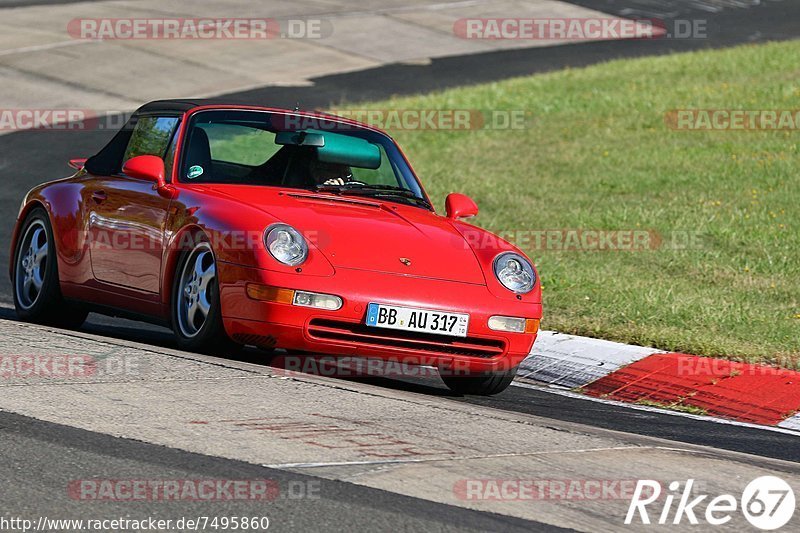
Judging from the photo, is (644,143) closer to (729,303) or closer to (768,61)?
(768,61)

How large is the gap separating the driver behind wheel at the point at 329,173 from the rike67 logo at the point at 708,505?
11.9 feet

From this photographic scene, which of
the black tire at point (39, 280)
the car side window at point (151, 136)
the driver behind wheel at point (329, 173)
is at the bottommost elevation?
the black tire at point (39, 280)

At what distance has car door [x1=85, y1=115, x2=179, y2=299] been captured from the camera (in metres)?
7.90

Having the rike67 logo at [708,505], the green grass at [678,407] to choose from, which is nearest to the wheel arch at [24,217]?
the green grass at [678,407]

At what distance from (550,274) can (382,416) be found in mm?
5579

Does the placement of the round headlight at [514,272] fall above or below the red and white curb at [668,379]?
above

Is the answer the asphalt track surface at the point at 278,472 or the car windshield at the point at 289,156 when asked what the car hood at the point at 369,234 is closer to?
the car windshield at the point at 289,156

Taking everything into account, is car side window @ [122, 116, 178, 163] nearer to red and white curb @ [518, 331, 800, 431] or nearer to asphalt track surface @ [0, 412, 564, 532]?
red and white curb @ [518, 331, 800, 431]

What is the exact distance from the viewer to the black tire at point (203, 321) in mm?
7262

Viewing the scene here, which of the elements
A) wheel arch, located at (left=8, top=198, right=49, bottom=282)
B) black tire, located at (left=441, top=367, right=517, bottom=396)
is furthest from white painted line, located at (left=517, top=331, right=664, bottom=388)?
wheel arch, located at (left=8, top=198, right=49, bottom=282)

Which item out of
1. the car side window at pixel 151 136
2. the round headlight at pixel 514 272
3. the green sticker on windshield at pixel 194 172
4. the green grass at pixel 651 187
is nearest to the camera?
the round headlight at pixel 514 272

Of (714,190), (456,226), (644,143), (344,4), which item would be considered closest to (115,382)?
(456,226)

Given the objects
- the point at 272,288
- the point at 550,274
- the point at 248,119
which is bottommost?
the point at 550,274

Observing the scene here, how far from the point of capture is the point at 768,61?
2300cm
